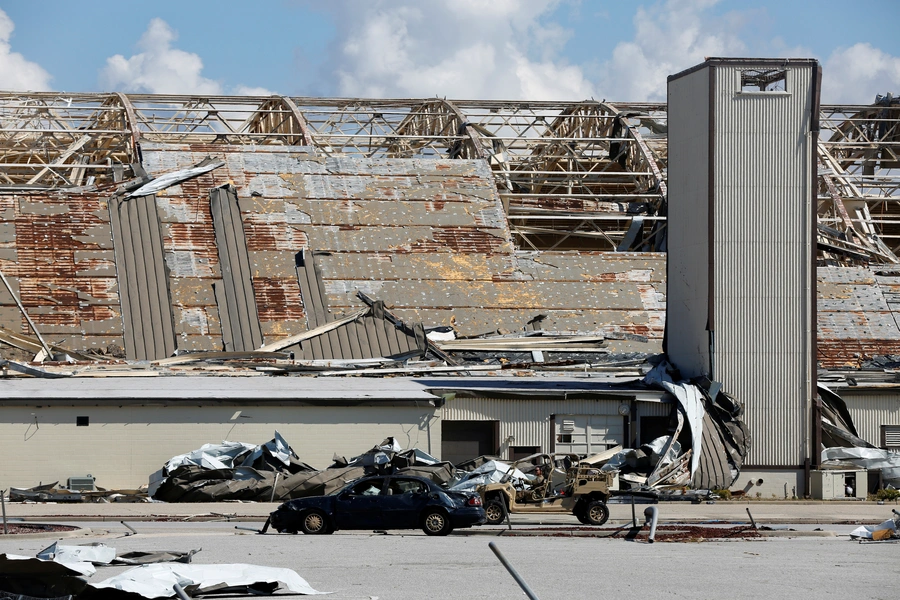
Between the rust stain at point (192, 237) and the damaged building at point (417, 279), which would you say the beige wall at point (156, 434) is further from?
the rust stain at point (192, 237)

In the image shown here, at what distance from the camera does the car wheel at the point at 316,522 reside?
22594mm

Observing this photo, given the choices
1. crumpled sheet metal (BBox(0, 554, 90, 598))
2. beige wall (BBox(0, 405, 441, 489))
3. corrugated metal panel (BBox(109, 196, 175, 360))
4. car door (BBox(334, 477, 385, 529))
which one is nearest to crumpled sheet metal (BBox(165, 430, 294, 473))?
beige wall (BBox(0, 405, 441, 489))

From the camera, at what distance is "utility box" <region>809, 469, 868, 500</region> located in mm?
32594

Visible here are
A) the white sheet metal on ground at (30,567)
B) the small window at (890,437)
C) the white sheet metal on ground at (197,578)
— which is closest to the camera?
the white sheet metal on ground at (30,567)

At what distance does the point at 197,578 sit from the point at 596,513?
1188 centimetres

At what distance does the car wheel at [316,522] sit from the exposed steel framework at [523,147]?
27.8 m

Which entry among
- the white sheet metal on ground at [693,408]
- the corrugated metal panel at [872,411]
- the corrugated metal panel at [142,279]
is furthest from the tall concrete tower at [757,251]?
the corrugated metal panel at [142,279]

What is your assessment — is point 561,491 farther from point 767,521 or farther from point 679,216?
point 679,216

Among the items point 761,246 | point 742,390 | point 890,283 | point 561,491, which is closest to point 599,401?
point 742,390

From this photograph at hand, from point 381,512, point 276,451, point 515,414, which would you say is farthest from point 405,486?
point 515,414

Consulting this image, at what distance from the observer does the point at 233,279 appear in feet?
142

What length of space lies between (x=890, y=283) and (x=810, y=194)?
14608mm

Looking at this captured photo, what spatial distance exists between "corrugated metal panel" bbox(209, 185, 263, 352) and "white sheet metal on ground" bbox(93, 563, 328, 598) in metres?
26.3

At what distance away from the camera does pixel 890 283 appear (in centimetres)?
4703
